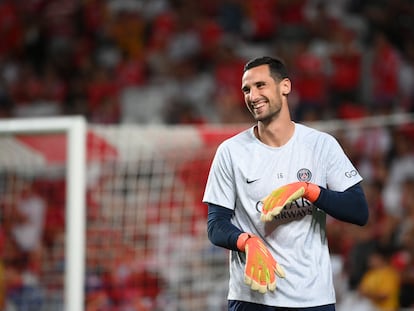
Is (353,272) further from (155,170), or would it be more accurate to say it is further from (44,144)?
(44,144)

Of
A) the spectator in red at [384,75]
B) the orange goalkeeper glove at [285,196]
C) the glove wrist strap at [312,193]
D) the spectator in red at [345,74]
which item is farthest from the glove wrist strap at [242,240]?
the spectator in red at [345,74]

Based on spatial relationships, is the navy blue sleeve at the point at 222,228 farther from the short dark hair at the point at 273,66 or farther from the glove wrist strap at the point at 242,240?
the short dark hair at the point at 273,66

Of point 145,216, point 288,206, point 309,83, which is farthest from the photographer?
point 309,83

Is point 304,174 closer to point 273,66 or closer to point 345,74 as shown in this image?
point 273,66

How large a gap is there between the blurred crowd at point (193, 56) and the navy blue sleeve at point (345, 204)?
5097mm

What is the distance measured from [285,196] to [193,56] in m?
7.12

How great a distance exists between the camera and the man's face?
3.50m

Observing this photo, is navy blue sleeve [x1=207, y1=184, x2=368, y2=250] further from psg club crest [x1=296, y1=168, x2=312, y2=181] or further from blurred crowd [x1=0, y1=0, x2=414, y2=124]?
blurred crowd [x1=0, y1=0, x2=414, y2=124]

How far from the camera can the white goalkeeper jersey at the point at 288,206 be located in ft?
11.3

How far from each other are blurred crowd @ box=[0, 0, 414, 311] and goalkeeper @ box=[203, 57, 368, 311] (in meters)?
3.23

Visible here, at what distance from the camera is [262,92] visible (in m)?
3.50

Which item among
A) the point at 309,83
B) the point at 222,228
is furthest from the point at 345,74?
the point at 222,228

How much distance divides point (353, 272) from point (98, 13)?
5841 millimetres

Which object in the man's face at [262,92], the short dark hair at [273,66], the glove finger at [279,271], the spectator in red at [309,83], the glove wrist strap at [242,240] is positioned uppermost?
the spectator in red at [309,83]
